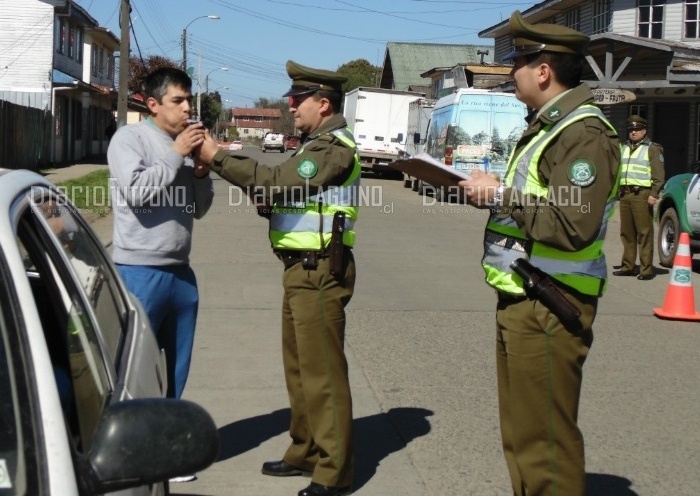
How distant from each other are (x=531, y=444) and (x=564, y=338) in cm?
41

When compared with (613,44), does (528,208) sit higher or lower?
lower

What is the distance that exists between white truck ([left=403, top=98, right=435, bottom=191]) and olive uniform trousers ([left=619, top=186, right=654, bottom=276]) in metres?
18.0

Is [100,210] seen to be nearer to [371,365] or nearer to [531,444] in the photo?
[371,365]

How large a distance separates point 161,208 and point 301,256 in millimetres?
693

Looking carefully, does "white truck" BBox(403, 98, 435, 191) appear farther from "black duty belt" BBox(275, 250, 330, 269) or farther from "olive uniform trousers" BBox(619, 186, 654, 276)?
"black duty belt" BBox(275, 250, 330, 269)

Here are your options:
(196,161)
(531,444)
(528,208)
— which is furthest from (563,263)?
(196,161)

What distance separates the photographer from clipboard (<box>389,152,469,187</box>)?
378 cm

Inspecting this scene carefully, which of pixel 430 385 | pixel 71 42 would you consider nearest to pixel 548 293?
pixel 430 385

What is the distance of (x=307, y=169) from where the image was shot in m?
4.57

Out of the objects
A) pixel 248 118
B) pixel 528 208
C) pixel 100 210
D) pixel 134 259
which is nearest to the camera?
pixel 528 208

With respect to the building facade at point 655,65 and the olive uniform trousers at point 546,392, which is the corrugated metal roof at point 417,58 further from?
the olive uniform trousers at point 546,392

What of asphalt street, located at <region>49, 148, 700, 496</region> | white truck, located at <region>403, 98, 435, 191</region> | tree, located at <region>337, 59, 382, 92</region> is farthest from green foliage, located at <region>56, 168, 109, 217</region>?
tree, located at <region>337, 59, 382, 92</region>

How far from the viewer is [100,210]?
2023 centimetres

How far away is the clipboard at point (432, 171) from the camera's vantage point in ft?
12.4
